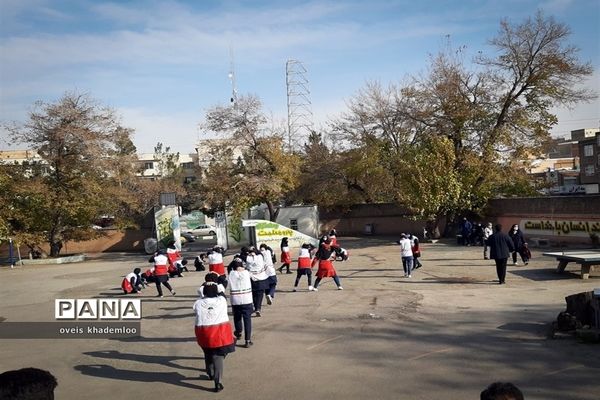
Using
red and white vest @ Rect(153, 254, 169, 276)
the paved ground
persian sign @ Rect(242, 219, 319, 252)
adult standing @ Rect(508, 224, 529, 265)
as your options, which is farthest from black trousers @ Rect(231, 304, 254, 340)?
persian sign @ Rect(242, 219, 319, 252)

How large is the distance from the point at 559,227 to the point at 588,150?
4056 centimetres

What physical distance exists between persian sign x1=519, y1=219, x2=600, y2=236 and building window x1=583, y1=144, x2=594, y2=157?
3766 centimetres

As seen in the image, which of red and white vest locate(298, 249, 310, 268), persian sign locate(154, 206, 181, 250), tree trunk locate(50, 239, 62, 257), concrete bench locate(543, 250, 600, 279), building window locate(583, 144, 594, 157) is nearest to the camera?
concrete bench locate(543, 250, 600, 279)

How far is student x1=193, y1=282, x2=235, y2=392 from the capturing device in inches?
313

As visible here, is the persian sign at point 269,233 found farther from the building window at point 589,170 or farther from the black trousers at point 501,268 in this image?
the building window at point 589,170

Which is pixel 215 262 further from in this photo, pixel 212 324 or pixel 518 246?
pixel 518 246

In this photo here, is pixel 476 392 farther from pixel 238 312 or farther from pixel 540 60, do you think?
pixel 540 60

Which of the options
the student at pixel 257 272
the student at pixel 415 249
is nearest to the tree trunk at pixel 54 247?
the student at pixel 415 249

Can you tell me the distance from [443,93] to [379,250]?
998 cm

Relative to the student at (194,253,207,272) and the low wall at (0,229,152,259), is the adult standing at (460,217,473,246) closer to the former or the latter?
the student at (194,253,207,272)

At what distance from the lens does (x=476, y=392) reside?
24.1ft

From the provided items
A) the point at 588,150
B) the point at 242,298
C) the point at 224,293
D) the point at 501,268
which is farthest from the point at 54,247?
the point at 588,150

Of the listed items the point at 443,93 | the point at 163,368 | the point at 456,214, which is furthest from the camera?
the point at 456,214

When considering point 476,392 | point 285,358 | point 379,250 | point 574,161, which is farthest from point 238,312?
point 574,161
